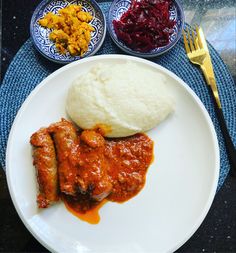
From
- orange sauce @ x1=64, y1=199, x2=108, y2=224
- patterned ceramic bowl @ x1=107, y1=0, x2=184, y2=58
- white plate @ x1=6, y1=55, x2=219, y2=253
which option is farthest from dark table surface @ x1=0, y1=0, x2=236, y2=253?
orange sauce @ x1=64, y1=199, x2=108, y2=224

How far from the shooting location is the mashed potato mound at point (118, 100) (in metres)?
3.19

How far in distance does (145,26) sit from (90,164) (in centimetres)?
130

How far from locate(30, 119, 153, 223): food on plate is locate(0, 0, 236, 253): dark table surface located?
0.58 meters

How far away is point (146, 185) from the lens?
10.9ft

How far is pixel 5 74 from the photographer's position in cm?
354

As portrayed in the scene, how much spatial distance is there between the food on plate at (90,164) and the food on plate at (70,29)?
2.26 feet

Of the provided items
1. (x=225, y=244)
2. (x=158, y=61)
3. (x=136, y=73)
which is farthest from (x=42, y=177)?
(x=225, y=244)

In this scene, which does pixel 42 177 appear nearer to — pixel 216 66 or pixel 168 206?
pixel 168 206

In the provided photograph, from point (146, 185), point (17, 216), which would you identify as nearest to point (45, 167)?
point (17, 216)

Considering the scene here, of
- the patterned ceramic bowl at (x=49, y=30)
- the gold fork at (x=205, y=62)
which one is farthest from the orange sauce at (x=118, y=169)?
the patterned ceramic bowl at (x=49, y=30)

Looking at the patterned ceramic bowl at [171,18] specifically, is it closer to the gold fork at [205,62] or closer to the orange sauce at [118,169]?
the gold fork at [205,62]

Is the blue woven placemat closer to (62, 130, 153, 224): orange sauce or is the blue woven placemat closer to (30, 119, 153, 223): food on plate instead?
(30, 119, 153, 223): food on plate

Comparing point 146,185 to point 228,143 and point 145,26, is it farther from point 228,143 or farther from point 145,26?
point 145,26

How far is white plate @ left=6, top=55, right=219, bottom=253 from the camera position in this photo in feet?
10.5
